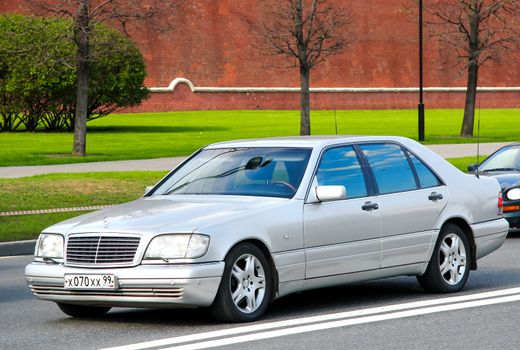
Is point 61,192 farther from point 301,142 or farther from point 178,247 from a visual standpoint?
point 178,247

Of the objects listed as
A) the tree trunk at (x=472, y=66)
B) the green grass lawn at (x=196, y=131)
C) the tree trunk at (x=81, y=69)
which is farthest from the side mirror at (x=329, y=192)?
the tree trunk at (x=472, y=66)

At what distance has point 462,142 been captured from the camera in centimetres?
4203

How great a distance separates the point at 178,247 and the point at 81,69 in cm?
2561

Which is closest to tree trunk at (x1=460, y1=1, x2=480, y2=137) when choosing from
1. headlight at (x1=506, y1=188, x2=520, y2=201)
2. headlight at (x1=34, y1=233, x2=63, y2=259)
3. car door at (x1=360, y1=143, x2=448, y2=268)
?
headlight at (x1=506, y1=188, x2=520, y2=201)

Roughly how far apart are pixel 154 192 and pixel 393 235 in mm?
1988

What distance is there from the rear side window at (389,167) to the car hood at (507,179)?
6108 millimetres

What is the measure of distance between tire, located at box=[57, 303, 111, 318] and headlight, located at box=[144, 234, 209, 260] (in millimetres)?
1127

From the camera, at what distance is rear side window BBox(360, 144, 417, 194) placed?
33.4 ft

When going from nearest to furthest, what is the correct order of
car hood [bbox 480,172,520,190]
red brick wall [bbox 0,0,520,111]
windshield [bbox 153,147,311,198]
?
windshield [bbox 153,147,311,198]
car hood [bbox 480,172,520,190]
red brick wall [bbox 0,0,520,111]

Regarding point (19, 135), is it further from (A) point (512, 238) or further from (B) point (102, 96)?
(A) point (512, 238)

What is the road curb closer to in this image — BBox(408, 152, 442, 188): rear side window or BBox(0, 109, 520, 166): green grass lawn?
BBox(408, 152, 442, 188): rear side window

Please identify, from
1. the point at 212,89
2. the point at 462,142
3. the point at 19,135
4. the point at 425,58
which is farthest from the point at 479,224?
the point at 425,58

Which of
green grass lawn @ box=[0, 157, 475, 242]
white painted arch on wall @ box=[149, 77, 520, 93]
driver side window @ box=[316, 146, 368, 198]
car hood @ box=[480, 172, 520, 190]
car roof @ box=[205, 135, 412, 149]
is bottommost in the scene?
green grass lawn @ box=[0, 157, 475, 242]

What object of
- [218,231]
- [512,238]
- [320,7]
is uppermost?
[320,7]
